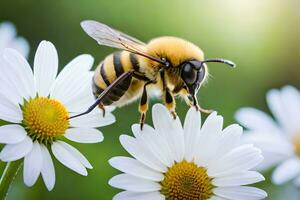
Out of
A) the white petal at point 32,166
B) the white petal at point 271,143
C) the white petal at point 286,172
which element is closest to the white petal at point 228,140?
the white petal at point 32,166

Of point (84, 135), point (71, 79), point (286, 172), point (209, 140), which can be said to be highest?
point (286, 172)

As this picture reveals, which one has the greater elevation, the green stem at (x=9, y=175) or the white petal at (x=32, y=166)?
the white petal at (x=32, y=166)

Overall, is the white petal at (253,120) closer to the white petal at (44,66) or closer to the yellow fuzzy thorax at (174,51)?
the yellow fuzzy thorax at (174,51)

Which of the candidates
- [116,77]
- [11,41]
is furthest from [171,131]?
[11,41]

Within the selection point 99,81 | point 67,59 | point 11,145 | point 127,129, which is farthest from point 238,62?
point 11,145

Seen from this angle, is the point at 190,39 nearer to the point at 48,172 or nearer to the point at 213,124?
the point at 213,124

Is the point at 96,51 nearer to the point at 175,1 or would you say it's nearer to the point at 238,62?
the point at 238,62
